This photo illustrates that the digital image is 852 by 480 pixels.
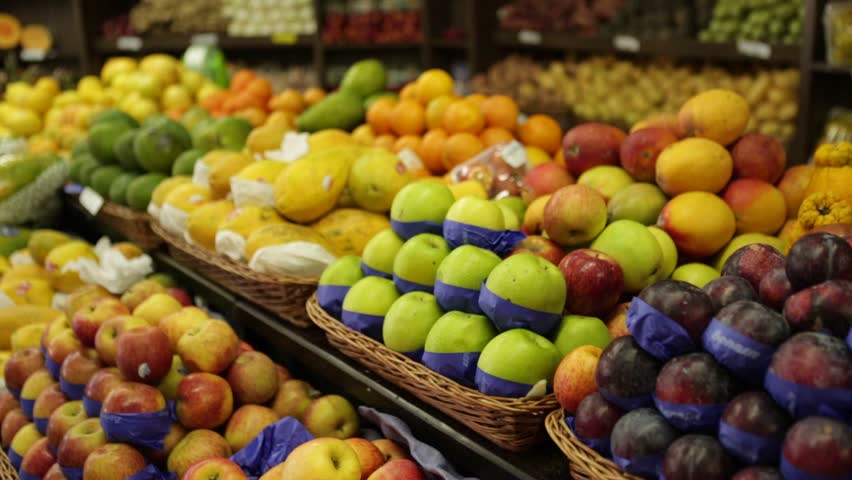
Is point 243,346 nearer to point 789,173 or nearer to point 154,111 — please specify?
point 789,173

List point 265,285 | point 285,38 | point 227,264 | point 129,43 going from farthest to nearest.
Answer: point 129,43, point 285,38, point 227,264, point 265,285

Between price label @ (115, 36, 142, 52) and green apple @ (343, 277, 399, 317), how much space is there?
469 centimetres

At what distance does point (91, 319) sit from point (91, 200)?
1.18 metres

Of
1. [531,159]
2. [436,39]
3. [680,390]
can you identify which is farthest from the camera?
[436,39]

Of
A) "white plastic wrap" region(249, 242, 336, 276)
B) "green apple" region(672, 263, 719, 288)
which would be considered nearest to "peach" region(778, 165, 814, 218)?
"green apple" region(672, 263, 719, 288)

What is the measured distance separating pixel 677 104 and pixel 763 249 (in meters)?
3.02

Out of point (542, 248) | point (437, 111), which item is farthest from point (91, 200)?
point (542, 248)

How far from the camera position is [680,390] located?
3.32 feet

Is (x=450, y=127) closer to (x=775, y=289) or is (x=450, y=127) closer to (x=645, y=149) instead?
(x=645, y=149)

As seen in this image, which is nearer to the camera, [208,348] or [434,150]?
[208,348]

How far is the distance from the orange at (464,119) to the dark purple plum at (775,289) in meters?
1.45

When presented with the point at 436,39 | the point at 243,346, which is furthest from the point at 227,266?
the point at 436,39

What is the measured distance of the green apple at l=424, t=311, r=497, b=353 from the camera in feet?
4.58

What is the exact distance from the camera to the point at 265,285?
6.40 ft
